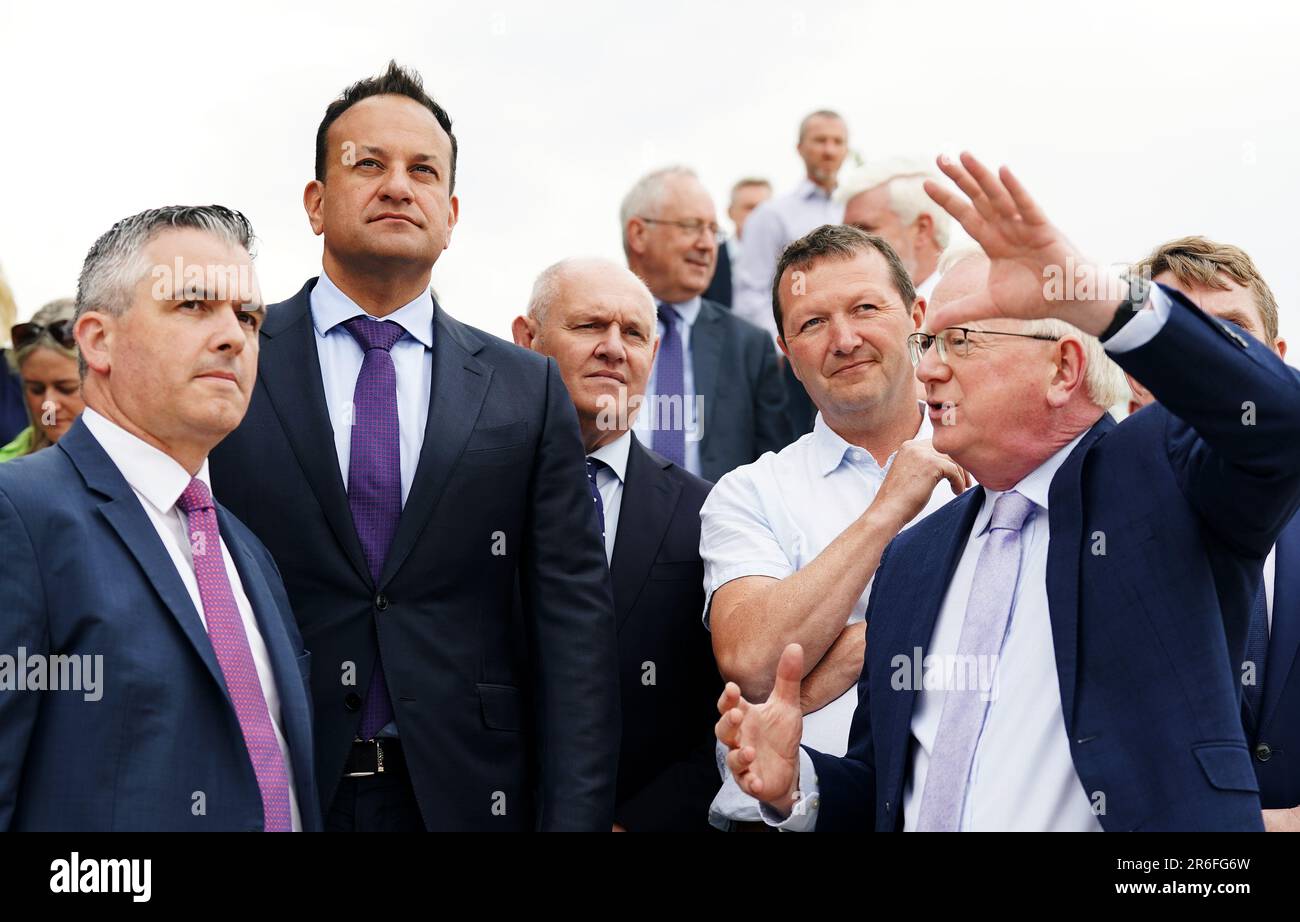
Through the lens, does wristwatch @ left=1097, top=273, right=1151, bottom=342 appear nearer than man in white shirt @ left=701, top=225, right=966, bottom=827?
Yes

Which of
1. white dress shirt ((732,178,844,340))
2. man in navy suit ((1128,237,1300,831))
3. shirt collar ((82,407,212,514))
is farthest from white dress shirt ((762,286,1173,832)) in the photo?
white dress shirt ((732,178,844,340))

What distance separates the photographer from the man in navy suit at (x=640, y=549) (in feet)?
15.6

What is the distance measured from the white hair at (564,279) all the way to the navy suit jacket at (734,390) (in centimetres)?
173

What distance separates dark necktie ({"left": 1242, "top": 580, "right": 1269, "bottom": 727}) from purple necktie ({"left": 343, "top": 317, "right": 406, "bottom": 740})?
87.6 inches

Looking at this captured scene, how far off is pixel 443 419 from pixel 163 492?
922 mm

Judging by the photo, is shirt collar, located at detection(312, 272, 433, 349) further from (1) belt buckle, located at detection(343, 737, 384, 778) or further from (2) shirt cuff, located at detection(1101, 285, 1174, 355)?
(2) shirt cuff, located at detection(1101, 285, 1174, 355)

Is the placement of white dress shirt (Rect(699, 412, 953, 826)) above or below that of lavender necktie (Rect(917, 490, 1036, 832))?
above

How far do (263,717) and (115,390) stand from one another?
845 millimetres

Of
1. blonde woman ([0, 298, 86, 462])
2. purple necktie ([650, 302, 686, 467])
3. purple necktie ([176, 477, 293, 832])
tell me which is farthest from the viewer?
purple necktie ([650, 302, 686, 467])

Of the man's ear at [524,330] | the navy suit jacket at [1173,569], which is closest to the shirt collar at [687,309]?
the man's ear at [524,330]

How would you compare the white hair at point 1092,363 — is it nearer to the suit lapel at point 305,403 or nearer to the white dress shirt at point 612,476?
the white dress shirt at point 612,476

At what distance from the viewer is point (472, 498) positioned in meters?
4.27

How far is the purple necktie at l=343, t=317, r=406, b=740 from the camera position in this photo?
4.14 metres
